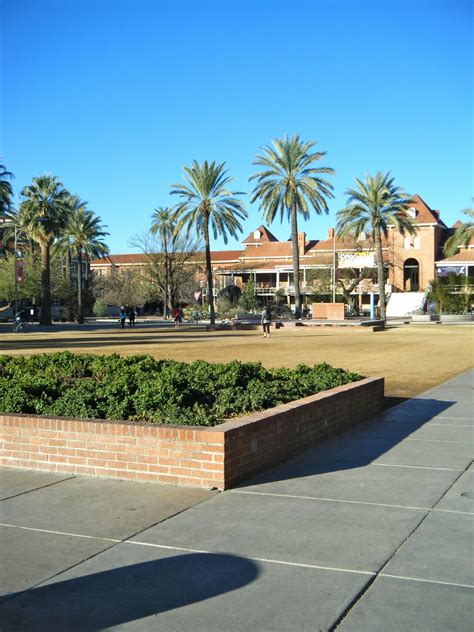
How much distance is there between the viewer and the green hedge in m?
7.80

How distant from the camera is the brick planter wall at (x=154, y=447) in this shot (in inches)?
259

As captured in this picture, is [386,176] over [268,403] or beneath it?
over

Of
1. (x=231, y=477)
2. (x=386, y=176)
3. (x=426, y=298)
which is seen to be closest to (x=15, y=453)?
(x=231, y=477)

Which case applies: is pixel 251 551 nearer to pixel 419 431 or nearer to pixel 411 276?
pixel 419 431

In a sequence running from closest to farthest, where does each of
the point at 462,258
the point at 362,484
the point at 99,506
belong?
1. the point at 99,506
2. the point at 362,484
3. the point at 462,258

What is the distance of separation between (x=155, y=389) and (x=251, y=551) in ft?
12.1

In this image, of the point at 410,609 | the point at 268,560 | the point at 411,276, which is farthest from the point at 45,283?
the point at 410,609

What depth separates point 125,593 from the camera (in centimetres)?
419

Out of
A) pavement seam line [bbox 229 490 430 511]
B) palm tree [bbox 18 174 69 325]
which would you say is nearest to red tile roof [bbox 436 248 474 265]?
palm tree [bbox 18 174 69 325]

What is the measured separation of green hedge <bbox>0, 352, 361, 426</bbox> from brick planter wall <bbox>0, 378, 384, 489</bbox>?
53 cm

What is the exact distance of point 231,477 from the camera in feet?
21.6

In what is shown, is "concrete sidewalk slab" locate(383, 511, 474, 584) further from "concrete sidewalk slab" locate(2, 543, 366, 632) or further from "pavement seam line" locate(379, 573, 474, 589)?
"concrete sidewalk slab" locate(2, 543, 366, 632)

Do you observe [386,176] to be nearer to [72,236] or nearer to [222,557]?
[72,236]

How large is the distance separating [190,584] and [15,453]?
3.66 m
